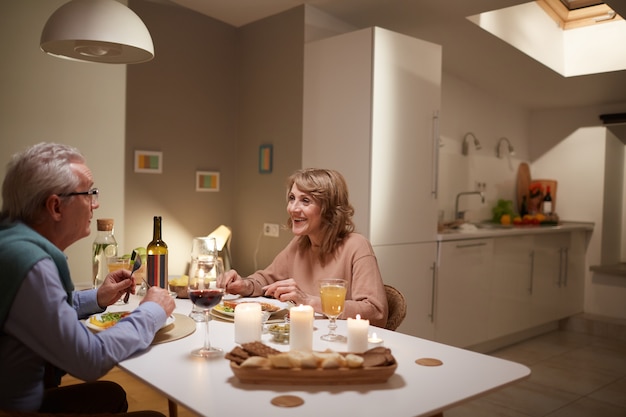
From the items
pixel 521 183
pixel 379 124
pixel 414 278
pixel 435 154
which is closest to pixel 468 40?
pixel 435 154

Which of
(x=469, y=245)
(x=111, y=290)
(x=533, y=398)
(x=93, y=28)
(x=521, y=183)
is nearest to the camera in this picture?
(x=111, y=290)

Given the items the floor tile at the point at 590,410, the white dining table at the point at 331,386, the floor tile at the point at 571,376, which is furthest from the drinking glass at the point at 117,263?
the floor tile at the point at 571,376

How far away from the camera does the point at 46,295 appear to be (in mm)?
A: 1219

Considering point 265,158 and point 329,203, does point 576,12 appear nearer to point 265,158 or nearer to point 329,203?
point 265,158

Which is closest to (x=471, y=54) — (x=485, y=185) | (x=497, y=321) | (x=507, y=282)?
(x=485, y=185)

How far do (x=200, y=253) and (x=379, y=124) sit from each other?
2.06 metres

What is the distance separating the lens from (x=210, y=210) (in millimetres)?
4355

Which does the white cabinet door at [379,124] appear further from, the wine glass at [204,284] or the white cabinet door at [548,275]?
the wine glass at [204,284]

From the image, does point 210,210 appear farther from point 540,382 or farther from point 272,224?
point 540,382

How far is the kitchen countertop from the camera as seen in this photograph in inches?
156

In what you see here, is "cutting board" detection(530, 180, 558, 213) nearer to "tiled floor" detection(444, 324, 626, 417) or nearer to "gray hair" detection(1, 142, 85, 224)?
"tiled floor" detection(444, 324, 626, 417)

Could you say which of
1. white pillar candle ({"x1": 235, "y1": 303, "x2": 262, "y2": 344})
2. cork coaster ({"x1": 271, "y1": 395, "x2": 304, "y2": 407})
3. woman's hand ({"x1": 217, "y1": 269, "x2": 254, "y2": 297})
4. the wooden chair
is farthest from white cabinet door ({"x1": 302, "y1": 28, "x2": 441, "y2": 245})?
cork coaster ({"x1": 271, "y1": 395, "x2": 304, "y2": 407})

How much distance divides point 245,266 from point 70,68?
1.94 meters

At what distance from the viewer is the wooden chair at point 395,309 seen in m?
2.13
